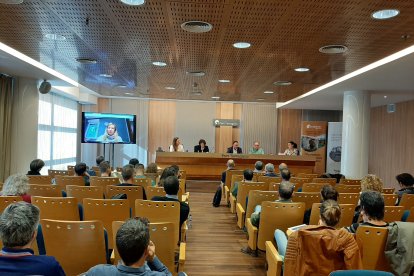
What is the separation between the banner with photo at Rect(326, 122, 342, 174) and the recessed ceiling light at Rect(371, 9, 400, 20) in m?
9.28

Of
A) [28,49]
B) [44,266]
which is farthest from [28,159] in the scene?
[44,266]

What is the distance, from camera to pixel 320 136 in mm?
14039

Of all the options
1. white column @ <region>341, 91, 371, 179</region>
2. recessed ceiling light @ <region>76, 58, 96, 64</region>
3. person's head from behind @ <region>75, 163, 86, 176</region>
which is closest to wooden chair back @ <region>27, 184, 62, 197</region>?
person's head from behind @ <region>75, 163, 86, 176</region>

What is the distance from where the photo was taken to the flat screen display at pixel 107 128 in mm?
11305

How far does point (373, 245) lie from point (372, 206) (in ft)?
1.08

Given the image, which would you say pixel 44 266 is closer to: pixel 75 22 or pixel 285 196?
pixel 285 196

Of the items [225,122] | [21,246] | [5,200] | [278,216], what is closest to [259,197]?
[278,216]

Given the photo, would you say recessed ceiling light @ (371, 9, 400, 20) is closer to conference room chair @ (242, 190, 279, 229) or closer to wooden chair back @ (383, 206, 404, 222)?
wooden chair back @ (383, 206, 404, 222)

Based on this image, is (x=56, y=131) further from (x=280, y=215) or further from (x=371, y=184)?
(x=371, y=184)

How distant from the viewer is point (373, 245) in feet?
9.30

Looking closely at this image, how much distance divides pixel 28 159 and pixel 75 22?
571 cm

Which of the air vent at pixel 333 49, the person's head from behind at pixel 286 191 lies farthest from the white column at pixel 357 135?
the person's head from behind at pixel 286 191

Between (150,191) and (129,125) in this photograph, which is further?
(129,125)

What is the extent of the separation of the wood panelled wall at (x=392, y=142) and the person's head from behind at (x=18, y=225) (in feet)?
38.3
